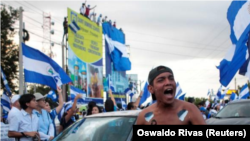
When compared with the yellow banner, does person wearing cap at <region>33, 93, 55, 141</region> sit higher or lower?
lower

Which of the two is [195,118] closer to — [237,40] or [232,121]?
[232,121]

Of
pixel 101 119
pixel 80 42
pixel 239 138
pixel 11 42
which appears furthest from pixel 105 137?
pixel 11 42

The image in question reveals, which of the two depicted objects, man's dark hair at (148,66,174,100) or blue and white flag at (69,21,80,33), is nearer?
man's dark hair at (148,66,174,100)

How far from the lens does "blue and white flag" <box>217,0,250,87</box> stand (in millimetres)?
10195

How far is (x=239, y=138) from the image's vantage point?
2.76 meters

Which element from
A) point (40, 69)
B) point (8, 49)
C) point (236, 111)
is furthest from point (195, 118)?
point (8, 49)

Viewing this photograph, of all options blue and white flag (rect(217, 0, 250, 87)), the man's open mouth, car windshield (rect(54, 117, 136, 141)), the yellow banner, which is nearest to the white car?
car windshield (rect(54, 117, 136, 141))

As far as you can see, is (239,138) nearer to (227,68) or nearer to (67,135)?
(67,135)

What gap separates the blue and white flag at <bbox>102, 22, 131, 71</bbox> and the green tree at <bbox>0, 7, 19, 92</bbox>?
28.5 feet

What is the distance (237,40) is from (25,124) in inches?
238

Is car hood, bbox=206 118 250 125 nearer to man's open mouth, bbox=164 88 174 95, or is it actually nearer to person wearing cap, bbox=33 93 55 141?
person wearing cap, bbox=33 93 55 141

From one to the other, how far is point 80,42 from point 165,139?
2631 cm

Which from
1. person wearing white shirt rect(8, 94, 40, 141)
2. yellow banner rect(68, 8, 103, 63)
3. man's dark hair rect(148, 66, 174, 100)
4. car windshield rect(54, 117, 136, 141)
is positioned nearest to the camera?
man's dark hair rect(148, 66, 174, 100)

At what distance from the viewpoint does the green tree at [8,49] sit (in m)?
37.5
